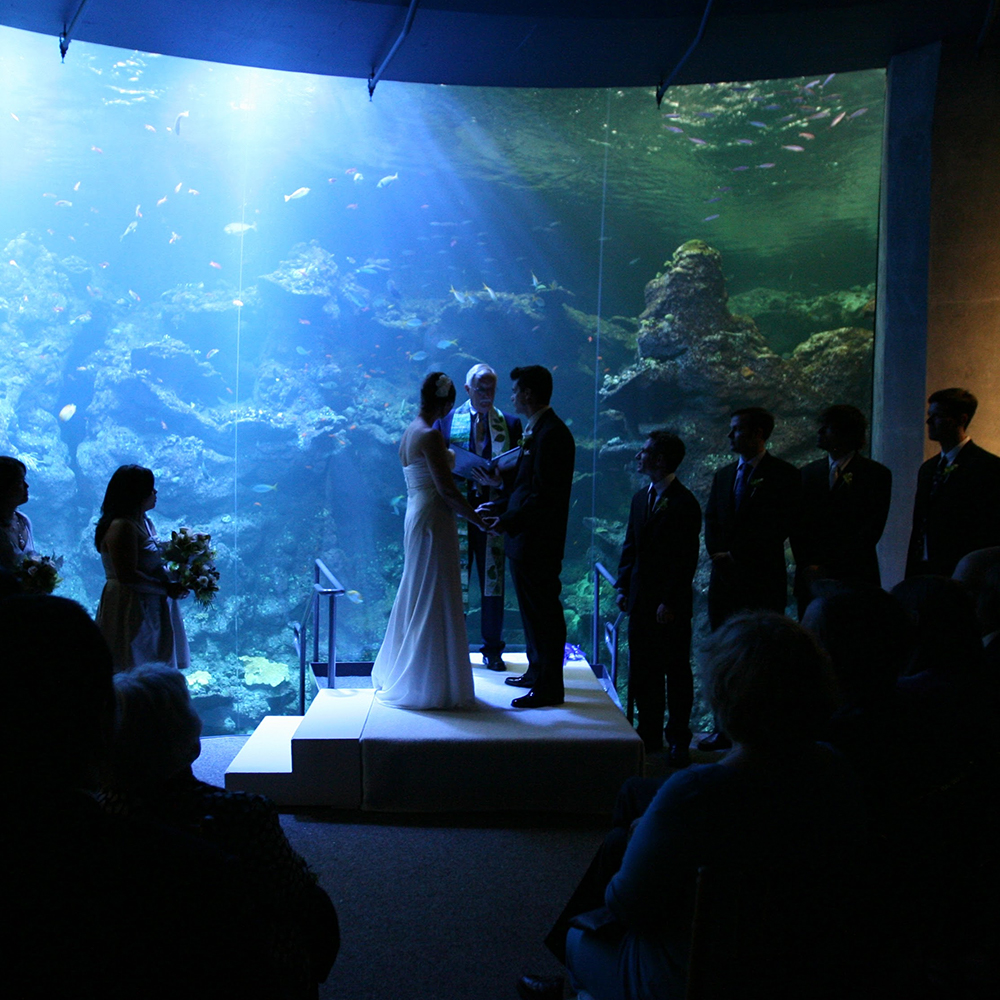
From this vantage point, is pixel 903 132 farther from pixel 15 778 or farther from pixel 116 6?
pixel 15 778

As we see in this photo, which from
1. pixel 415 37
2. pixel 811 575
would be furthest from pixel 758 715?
pixel 415 37

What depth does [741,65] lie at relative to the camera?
5703 millimetres

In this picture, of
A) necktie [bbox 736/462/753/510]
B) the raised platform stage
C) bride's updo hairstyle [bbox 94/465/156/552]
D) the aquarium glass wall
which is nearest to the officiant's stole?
necktie [bbox 736/462/753/510]

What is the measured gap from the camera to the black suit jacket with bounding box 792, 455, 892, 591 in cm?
A: 461

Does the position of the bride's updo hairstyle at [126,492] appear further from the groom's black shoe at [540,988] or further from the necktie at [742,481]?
the necktie at [742,481]

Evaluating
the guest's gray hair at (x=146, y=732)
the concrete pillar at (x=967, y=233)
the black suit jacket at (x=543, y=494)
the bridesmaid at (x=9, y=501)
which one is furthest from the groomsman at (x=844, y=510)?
the bridesmaid at (x=9, y=501)

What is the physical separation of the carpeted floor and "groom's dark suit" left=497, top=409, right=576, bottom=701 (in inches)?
35.3

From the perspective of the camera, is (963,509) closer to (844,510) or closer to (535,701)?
(844,510)

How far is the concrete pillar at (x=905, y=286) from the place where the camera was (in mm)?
5352

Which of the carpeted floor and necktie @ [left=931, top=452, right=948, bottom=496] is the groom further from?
necktie @ [left=931, top=452, right=948, bottom=496]

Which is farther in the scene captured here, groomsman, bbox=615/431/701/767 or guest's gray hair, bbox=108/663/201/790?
groomsman, bbox=615/431/701/767

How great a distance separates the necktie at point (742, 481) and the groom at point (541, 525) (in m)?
1.01

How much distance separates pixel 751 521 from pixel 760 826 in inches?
135

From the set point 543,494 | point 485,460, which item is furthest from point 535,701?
point 485,460
